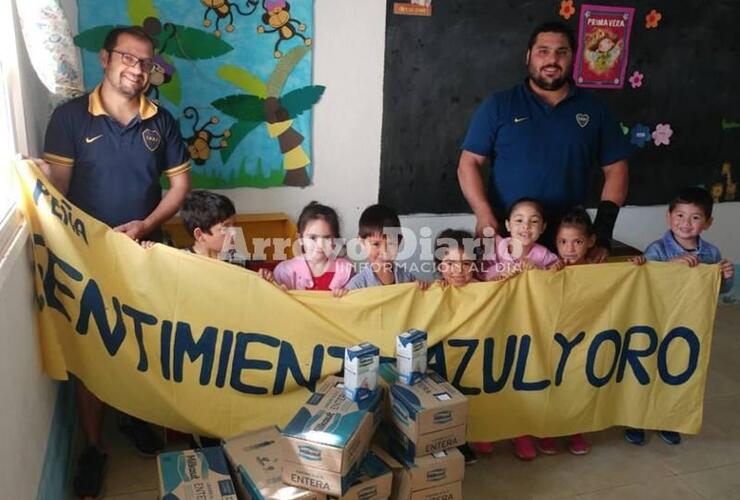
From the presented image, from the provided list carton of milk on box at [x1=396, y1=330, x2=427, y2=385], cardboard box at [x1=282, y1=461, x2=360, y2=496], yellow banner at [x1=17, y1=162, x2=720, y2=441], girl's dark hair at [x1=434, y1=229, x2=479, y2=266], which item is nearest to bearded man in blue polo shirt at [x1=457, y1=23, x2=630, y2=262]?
girl's dark hair at [x1=434, y1=229, x2=479, y2=266]

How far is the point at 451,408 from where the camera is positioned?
6.57 ft

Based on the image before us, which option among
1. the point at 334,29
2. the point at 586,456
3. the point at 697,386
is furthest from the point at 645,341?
the point at 334,29

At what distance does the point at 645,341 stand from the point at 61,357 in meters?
1.98

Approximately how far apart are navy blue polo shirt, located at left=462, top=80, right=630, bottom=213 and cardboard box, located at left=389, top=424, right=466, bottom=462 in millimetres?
1094

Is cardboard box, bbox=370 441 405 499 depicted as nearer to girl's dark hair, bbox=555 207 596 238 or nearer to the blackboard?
girl's dark hair, bbox=555 207 596 238

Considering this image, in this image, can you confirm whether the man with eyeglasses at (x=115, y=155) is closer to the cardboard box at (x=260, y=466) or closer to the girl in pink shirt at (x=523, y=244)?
the cardboard box at (x=260, y=466)

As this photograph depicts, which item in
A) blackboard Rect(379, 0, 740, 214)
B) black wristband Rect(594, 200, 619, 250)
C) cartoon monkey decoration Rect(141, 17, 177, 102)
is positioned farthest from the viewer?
blackboard Rect(379, 0, 740, 214)

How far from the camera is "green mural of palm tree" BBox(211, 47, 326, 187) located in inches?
123

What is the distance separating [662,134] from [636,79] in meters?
0.38

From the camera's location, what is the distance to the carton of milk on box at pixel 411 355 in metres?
2.08

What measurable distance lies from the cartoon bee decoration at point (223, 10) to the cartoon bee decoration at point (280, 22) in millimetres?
66

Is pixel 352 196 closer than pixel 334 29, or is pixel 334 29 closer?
pixel 334 29

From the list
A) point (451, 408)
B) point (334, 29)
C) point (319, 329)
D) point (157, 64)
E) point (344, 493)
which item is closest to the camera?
point (344, 493)

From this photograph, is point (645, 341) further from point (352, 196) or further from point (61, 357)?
point (61, 357)
